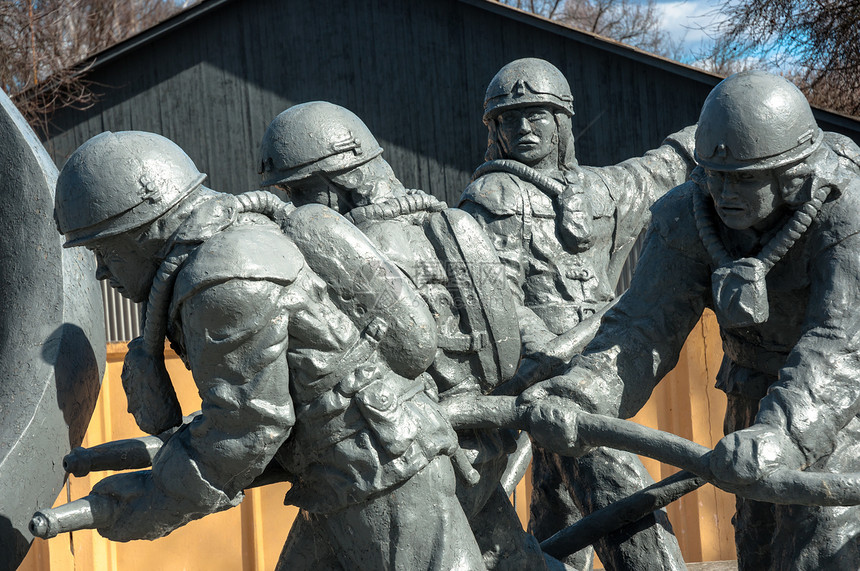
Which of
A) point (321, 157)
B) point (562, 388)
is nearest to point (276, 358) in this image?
point (562, 388)

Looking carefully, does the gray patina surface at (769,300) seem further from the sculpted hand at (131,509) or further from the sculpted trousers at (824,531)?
the sculpted hand at (131,509)

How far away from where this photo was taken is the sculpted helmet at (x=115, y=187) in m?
2.99

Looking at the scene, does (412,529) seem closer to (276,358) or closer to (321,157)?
(276,358)

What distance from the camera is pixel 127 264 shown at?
10.3ft

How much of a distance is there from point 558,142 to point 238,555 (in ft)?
9.17

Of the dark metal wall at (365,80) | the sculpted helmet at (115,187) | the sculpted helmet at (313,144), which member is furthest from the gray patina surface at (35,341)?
the dark metal wall at (365,80)

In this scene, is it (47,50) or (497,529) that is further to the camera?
(47,50)

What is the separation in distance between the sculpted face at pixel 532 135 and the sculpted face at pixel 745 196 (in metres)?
2.14

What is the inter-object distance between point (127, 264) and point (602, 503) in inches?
93.3

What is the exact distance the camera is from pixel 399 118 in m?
12.3

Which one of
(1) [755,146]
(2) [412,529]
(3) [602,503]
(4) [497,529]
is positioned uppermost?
(1) [755,146]

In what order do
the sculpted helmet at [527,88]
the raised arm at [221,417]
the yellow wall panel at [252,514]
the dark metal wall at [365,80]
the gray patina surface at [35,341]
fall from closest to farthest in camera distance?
1. the raised arm at [221,417]
2. the gray patina surface at [35,341]
3. the sculpted helmet at [527,88]
4. the yellow wall panel at [252,514]
5. the dark metal wall at [365,80]

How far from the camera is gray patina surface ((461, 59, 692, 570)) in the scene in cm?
509

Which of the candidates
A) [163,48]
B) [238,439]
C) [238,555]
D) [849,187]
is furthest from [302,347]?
[163,48]
